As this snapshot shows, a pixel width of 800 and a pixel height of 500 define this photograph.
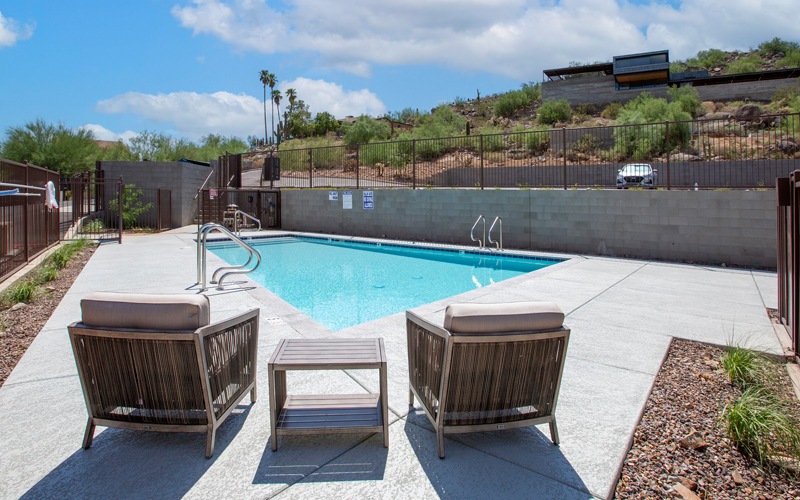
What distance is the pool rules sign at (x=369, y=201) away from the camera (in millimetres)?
15102

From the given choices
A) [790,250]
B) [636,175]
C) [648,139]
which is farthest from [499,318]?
[648,139]

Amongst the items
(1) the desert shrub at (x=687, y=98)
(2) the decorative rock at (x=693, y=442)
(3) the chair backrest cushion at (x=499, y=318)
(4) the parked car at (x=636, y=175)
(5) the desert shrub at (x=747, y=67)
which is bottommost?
(2) the decorative rock at (x=693, y=442)

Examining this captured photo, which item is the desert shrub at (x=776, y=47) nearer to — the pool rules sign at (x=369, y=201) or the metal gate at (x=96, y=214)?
the pool rules sign at (x=369, y=201)

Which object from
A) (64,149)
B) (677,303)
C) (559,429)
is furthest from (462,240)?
(64,149)

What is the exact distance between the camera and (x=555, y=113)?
34.8 meters

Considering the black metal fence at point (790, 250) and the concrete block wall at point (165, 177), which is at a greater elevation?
the concrete block wall at point (165, 177)

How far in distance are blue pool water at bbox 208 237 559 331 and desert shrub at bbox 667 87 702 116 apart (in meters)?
24.6

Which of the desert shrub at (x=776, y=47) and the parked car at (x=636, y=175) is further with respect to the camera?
the desert shrub at (x=776, y=47)

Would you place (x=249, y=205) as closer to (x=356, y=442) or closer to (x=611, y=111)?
(x=356, y=442)

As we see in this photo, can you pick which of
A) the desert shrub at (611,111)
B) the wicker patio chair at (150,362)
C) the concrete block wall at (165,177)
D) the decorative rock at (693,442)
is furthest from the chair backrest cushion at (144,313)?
the desert shrub at (611,111)

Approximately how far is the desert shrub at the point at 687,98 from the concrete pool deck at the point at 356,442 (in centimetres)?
2938

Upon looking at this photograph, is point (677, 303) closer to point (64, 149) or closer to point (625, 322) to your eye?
point (625, 322)

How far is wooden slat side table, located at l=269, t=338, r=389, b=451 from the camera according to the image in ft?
8.18

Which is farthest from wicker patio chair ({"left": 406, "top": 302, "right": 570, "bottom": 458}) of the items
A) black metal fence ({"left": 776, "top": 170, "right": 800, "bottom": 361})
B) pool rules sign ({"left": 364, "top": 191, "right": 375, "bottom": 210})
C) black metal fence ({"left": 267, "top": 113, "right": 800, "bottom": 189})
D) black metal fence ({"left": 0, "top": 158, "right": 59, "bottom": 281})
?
pool rules sign ({"left": 364, "top": 191, "right": 375, "bottom": 210})
